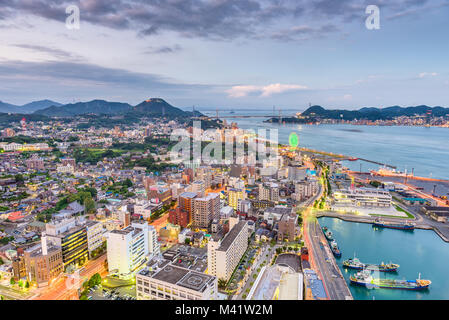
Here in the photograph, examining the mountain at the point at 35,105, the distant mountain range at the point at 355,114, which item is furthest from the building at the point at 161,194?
the mountain at the point at 35,105

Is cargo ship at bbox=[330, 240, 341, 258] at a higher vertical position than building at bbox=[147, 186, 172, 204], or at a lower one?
lower

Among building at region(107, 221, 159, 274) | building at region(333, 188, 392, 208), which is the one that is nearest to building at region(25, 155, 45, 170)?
building at region(107, 221, 159, 274)

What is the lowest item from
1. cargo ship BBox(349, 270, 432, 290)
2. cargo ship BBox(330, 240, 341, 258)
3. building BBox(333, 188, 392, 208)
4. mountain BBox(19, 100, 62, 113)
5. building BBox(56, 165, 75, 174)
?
cargo ship BBox(349, 270, 432, 290)

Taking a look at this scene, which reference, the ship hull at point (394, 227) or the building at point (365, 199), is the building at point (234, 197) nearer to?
the building at point (365, 199)

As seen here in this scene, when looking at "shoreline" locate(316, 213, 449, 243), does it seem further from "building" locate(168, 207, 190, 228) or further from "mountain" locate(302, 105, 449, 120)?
"mountain" locate(302, 105, 449, 120)

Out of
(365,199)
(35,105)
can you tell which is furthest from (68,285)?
(35,105)

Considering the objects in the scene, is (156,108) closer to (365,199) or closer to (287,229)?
(365,199)
